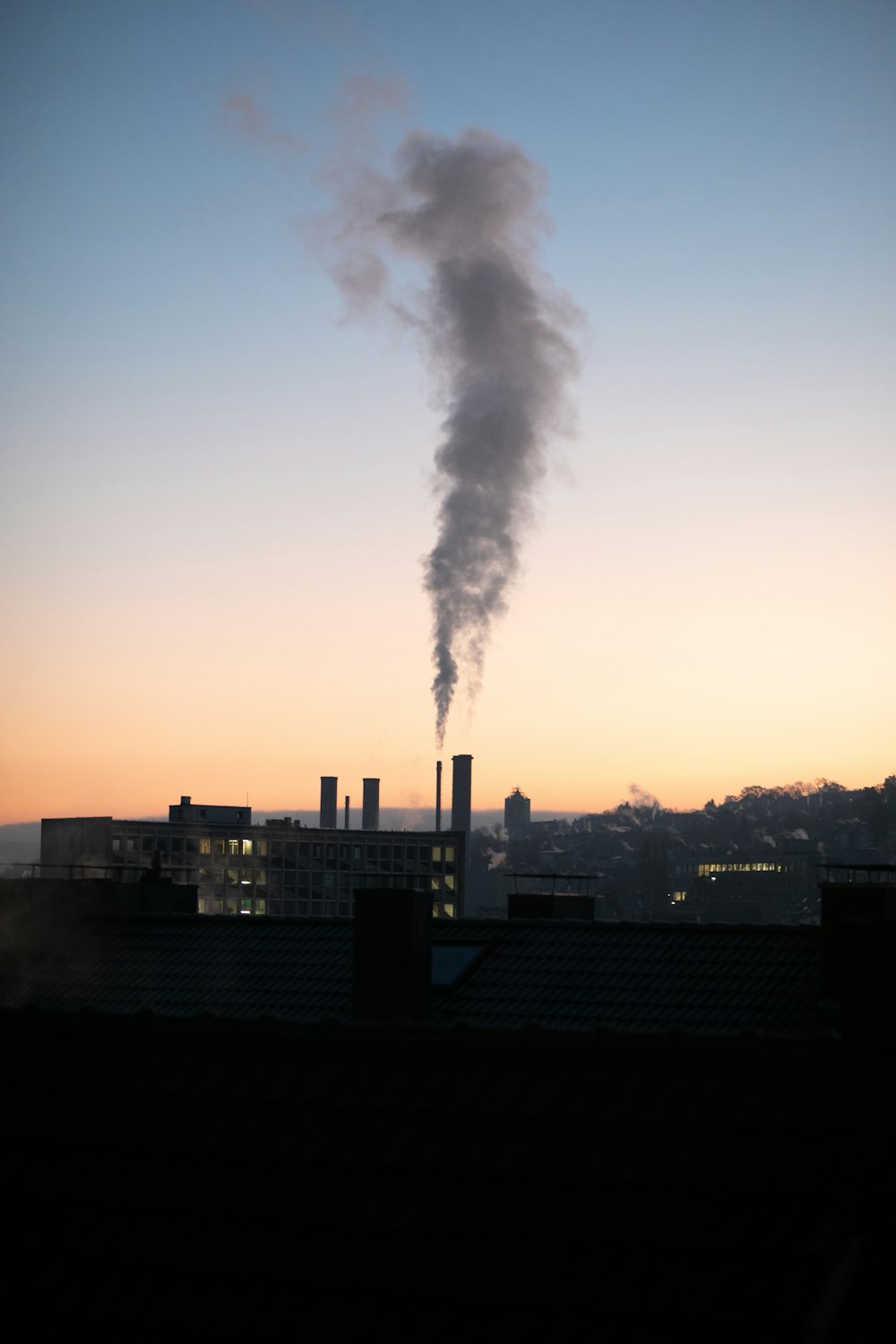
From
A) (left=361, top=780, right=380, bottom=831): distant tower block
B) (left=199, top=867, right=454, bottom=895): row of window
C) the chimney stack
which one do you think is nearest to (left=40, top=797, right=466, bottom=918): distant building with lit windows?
(left=199, top=867, right=454, bottom=895): row of window

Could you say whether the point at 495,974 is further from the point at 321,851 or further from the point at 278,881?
the point at 321,851

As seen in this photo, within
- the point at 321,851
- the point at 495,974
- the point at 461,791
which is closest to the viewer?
the point at 495,974

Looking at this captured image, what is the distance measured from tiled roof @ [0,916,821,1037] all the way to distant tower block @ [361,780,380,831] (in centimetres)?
11558

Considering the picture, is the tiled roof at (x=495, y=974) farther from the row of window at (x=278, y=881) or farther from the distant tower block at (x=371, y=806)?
the distant tower block at (x=371, y=806)

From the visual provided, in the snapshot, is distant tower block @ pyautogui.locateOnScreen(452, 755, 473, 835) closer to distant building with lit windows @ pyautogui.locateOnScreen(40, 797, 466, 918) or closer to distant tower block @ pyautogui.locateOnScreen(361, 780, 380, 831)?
distant building with lit windows @ pyautogui.locateOnScreen(40, 797, 466, 918)

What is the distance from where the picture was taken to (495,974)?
25438 millimetres

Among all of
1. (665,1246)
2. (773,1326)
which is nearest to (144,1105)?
(665,1246)

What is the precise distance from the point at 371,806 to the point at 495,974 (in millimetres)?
122217

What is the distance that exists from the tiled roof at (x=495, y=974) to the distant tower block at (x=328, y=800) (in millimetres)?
120021

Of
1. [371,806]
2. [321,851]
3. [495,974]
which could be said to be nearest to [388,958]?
[495,974]

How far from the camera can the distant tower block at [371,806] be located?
145875 mm

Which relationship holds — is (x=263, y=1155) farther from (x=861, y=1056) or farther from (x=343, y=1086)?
(x=861, y=1056)

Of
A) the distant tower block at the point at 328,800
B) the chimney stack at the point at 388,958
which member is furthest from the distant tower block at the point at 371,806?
the chimney stack at the point at 388,958

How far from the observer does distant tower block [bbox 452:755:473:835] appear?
13238 centimetres
